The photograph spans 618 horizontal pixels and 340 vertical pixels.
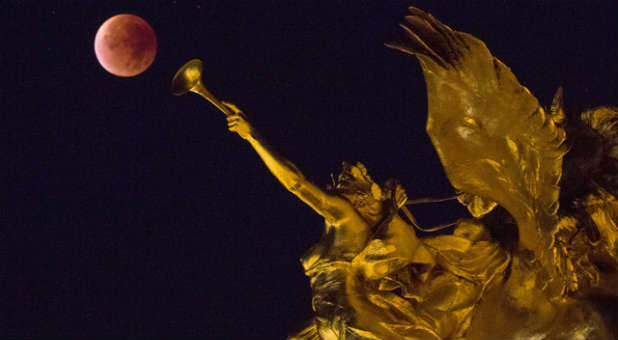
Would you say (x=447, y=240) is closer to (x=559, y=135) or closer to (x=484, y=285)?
(x=484, y=285)

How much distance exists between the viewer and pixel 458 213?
4672 mm

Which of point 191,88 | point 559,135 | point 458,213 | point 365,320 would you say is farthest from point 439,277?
point 458,213

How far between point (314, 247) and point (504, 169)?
60cm

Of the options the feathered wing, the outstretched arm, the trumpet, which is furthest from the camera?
the outstretched arm

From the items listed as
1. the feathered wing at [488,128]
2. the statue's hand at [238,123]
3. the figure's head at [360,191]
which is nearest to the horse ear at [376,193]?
the figure's head at [360,191]

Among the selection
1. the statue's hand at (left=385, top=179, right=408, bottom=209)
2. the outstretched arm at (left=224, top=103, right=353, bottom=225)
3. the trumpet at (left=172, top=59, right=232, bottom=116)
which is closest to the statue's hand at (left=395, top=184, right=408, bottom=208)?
→ the statue's hand at (left=385, top=179, right=408, bottom=209)

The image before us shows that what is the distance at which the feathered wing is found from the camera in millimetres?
2848

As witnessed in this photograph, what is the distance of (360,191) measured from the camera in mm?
3295

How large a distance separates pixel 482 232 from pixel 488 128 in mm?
465

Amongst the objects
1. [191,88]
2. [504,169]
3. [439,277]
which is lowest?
[439,277]

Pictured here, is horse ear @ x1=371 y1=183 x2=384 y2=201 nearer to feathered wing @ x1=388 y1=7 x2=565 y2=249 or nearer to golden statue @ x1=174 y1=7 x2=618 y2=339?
golden statue @ x1=174 y1=7 x2=618 y2=339

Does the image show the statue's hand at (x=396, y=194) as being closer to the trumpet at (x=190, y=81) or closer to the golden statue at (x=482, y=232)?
Answer: the golden statue at (x=482, y=232)

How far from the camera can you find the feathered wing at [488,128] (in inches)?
112

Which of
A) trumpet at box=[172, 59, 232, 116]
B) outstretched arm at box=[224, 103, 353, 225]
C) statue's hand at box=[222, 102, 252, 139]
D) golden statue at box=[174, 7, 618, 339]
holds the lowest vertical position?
golden statue at box=[174, 7, 618, 339]
